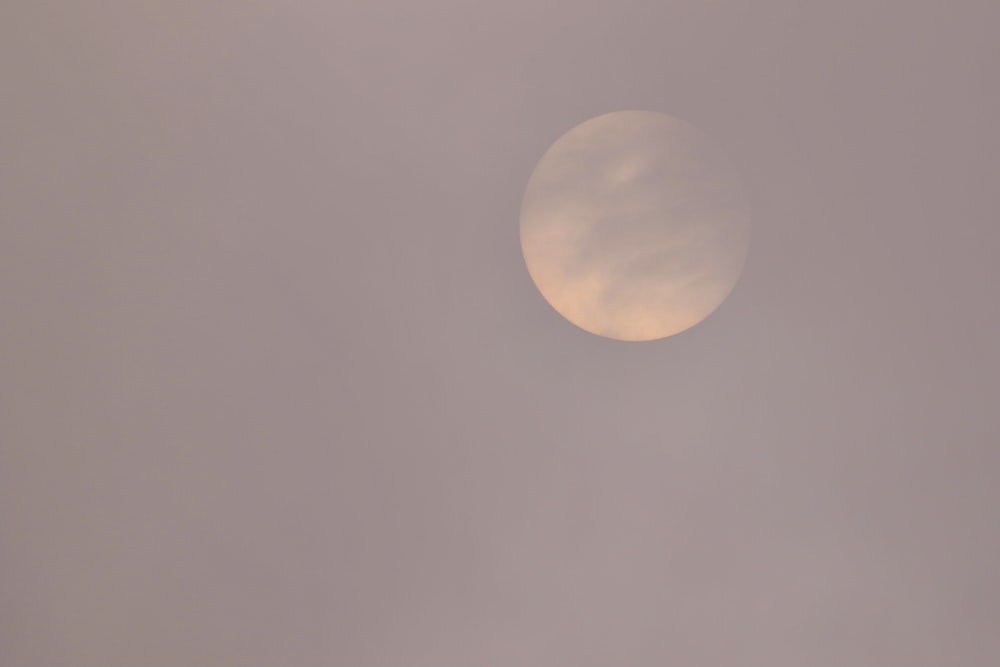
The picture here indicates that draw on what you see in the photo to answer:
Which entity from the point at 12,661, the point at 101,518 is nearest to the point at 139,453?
the point at 101,518

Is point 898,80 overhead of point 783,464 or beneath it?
overhead

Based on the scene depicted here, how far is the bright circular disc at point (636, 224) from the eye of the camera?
3521 millimetres

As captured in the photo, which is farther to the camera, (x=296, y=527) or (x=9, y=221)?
(x=296, y=527)

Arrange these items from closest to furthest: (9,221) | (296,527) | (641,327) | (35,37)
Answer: (35,37) → (9,221) → (641,327) → (296,527)

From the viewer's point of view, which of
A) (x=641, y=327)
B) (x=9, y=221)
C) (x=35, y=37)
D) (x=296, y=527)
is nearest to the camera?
(x=35, y=37)

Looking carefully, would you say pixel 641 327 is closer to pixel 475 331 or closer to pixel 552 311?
pixel 552 311

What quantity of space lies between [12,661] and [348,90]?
2384 mm

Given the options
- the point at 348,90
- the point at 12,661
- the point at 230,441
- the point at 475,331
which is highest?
the point at 348,90

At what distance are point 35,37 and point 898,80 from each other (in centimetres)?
274

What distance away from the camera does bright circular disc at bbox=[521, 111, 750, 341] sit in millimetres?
3521

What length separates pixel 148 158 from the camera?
3.44 m

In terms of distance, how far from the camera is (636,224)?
357 centimetres

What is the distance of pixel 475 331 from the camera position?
147 inches

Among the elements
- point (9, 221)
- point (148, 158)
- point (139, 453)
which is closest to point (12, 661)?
point (139, 453)
